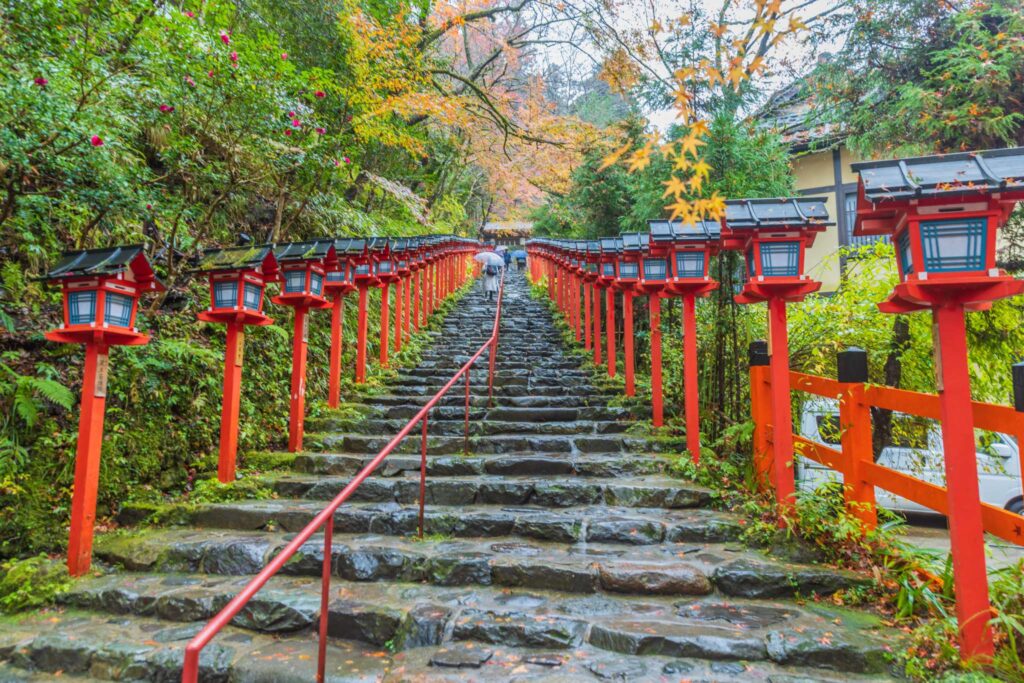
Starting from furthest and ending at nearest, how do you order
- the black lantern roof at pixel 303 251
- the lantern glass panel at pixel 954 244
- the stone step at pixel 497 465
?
the black lantern roof at pixel 303 251 → the stone step at pixel 497 465 → the lantern glass panel at pixel 954 244

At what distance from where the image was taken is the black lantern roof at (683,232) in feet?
17.7

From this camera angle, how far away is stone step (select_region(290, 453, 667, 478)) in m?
5.27

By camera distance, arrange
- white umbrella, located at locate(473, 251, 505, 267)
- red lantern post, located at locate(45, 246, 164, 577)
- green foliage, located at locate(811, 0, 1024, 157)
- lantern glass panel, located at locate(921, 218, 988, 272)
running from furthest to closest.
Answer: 1. white umbrella, located at locate(473, 251, 505, 267)
2. green foliage, located at locate(811, 0, 1024, 157)
3. red lantern post, located at locate(45, 246, 164, 577)
4. lantern glass panel, located at locate(921, 218, 988, 272)

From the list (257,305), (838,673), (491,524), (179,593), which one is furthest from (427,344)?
(838,673)

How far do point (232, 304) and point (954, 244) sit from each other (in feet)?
16.3

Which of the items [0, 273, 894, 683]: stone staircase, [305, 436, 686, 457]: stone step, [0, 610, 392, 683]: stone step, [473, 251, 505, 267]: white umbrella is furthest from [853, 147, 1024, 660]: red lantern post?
[473, 251, 505, 267]: white umbrella

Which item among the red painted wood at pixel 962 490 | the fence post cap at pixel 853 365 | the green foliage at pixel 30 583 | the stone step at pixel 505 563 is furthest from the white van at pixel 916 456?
the green foliage at pixel 30 583

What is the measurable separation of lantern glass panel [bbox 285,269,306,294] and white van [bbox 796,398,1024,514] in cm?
483

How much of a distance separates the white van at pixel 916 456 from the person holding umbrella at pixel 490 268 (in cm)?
991

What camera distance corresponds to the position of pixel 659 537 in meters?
4.11

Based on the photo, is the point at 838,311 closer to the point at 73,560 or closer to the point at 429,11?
the point at 73,560

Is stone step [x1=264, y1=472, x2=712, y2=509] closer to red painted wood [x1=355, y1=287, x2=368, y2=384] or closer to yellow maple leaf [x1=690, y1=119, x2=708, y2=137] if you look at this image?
red painted wood [x1=355, y1=287, x2=368, y2=384]

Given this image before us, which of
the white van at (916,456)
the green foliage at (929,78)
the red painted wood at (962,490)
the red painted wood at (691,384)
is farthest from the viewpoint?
the green foliage at (929,78)

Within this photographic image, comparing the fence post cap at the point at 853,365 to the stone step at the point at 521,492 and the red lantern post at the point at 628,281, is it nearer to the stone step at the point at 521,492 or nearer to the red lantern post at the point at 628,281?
the stone step at the point at 521,492
